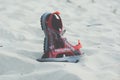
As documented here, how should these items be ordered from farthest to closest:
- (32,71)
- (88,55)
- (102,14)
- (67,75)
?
(102,14) → (88,55) → (32,71) → (67,75)

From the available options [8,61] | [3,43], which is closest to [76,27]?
[3,43]

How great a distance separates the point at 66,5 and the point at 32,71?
3.81 metres

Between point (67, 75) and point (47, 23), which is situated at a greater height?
point (47, 23)

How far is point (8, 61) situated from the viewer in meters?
4.43

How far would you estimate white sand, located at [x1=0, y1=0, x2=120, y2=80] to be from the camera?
412 cm

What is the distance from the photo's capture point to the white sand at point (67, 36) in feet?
13.5

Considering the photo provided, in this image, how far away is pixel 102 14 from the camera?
7723 mm

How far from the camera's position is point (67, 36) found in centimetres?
596

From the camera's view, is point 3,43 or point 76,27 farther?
point 76,27

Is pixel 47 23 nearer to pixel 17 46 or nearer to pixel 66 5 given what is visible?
pixel 17 46

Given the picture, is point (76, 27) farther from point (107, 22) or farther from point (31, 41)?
point (31, 41)

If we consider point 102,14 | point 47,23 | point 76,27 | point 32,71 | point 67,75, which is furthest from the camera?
point 102,14

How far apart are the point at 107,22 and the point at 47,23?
282 cm

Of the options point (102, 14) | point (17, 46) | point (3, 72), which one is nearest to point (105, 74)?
point (3, 72)
